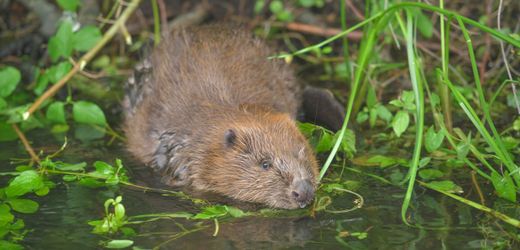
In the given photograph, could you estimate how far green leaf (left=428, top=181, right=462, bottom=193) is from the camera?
197 inches

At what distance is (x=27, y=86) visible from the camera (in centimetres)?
760

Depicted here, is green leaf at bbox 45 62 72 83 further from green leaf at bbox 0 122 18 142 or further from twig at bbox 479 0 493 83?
twig at bbox 479 0 493 83

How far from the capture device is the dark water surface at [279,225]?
14.4 feet

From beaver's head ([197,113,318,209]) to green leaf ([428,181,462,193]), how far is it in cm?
67

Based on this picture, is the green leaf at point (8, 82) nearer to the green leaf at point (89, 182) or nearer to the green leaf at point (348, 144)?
the green leaf at point (89, 182)

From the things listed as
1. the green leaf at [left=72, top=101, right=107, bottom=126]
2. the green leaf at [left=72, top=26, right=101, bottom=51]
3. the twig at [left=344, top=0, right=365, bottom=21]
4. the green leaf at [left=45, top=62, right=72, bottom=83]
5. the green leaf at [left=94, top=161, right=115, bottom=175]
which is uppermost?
the green leaf at [left=72, top=26, right=101, bottom=51]

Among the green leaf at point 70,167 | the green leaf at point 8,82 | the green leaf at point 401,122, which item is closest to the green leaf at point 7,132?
the green leaf at point 8,82

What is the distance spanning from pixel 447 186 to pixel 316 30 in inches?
133

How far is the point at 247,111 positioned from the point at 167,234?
3.93 ft

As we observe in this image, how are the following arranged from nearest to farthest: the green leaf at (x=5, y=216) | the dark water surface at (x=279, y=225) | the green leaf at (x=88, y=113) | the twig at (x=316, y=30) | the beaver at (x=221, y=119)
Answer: the dark water surface at (x=279, y=225), the green leaf at (x=5, y=216), the beaver at (x=221, y=119), the green leaf at (x=88, y=113), the twig at (x=316, y=30)

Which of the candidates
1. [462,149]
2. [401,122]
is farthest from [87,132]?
[462,149]

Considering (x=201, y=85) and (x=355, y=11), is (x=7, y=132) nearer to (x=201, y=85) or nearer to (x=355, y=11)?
(x=201, y=85)

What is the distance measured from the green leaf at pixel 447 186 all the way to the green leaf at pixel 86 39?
2.64 meters

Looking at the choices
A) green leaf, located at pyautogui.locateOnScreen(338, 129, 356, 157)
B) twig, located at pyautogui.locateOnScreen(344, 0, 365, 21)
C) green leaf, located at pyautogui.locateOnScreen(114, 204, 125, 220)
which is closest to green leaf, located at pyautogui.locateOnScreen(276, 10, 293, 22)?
twig, located at pyautogui.locateOnScreen(344, 0, 365, 21)
